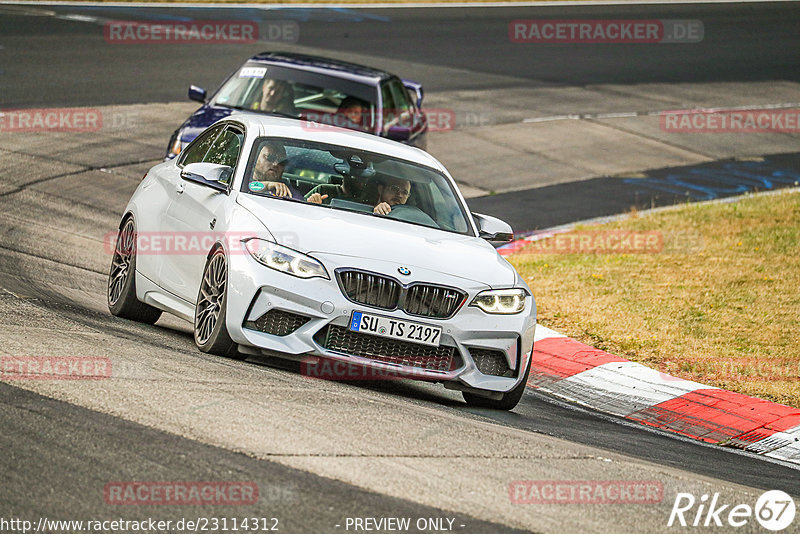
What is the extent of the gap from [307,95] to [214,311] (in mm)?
7224

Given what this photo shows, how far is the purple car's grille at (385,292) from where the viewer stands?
740 cm

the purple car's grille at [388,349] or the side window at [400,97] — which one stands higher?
the side window at [400,97]

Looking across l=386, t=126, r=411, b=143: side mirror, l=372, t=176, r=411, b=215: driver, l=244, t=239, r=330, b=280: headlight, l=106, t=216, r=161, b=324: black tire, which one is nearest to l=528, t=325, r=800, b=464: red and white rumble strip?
l=372, t=176, r=411, b=215: driver

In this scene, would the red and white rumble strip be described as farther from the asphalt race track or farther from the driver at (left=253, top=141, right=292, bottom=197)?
the driver at (left=253, top=141, right=292, bottom=197)

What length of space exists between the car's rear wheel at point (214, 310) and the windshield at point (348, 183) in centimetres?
80

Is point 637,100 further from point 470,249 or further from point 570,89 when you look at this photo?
point 470,249

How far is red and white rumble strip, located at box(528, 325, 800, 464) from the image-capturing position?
855cm

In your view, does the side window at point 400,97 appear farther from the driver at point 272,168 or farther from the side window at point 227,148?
the driver at point 272,168

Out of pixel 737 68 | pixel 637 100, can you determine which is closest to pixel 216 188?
pixel 637 100

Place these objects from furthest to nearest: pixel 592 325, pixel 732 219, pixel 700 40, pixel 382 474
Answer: pixel 700 40 → pixel 732 219 → pixel 592 325 → pixel 382 474

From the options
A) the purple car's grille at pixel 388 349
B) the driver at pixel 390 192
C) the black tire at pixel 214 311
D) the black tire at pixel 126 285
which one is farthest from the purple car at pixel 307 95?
the purple car's grille at pixel 388 349

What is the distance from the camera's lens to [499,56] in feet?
97.7

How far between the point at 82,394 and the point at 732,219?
11559 mm

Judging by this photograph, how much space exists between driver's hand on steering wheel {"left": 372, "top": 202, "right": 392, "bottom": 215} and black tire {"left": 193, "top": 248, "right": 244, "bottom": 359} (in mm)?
1283
